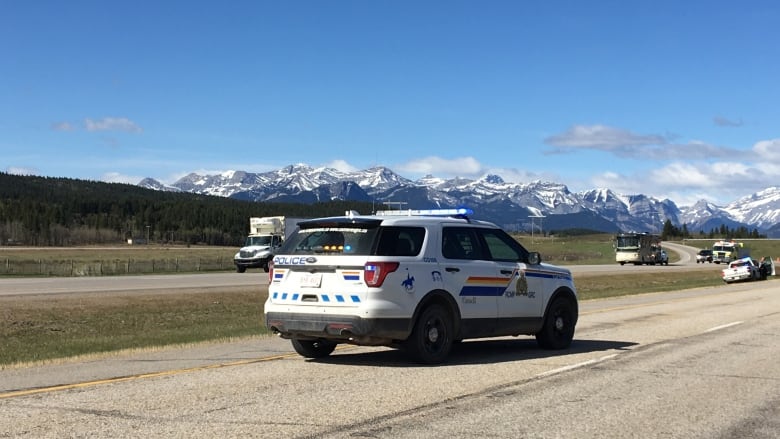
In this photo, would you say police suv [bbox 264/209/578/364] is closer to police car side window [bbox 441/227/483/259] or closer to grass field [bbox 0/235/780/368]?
police car side window [bbox 441/227/483/259]

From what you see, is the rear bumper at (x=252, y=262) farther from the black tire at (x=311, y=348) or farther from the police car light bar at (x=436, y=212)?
the black tire at (x=311, y=348)

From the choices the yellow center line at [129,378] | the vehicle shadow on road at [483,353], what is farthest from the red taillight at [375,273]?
the yellow center line at [129,378]

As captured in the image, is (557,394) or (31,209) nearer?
(557,394)

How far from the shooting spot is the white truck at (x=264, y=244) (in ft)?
166

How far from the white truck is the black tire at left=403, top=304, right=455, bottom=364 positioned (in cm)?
3864

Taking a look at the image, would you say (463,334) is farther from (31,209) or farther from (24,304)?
(31,209)

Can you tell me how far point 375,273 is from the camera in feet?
34.5

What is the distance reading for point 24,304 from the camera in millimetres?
24828

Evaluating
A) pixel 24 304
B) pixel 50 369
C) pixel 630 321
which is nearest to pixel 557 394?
pixel 50 369

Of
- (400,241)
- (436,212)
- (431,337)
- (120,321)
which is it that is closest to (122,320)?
(120,321)

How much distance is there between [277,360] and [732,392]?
601cm

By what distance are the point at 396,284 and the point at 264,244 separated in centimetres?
4136

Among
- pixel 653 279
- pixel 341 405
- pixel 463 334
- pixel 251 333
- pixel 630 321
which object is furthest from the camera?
pixel 653 279

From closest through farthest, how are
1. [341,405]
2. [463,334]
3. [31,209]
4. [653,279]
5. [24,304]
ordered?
[341,405]
[463,334]
[24,304]
[653,279]
[31,209]
